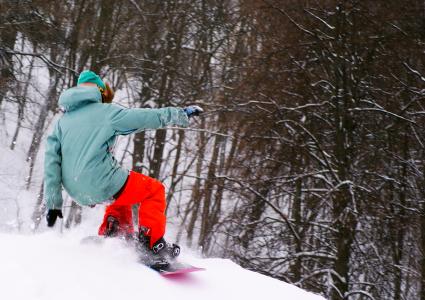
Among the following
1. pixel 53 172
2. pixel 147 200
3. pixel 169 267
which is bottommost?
pixel 169 267

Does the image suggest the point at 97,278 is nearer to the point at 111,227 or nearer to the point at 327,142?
the point at 111,227

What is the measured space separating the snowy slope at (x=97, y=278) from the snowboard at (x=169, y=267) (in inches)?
2.3

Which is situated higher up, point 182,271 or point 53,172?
point 53,172

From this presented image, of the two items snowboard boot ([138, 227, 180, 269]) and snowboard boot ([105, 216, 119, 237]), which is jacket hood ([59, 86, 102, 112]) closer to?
snowboard boot ([105, 216, 119, 237])

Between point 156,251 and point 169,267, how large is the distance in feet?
1.02

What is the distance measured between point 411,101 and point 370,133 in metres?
1.35

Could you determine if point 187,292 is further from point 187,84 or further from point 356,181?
point 187,84

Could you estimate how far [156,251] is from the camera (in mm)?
4383

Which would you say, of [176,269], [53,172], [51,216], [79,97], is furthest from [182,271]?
[79,97]

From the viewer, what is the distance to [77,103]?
4.17m

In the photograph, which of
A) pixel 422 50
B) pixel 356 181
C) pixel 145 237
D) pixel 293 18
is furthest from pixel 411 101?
pixel 145 237

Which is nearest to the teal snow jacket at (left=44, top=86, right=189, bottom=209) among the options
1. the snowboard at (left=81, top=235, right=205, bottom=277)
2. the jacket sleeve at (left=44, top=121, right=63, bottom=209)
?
the jacket sleeve at (left=44, top=121, right=63, bottom=209)

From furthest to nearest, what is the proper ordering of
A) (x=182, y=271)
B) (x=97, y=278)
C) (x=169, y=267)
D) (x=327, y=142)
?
(x=327, y=142) → (x=169, y=267) → (x=182, y=271) → (x=97, y=278)

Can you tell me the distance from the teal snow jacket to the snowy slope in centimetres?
41
